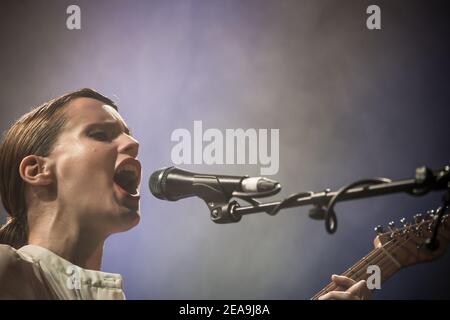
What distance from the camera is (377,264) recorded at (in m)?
2.31

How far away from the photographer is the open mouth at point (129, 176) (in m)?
2.35

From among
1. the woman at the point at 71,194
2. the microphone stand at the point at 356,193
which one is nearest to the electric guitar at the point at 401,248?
the woman at the point at 71,194

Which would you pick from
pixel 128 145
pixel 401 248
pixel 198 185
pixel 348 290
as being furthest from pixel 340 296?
pixel 128 145

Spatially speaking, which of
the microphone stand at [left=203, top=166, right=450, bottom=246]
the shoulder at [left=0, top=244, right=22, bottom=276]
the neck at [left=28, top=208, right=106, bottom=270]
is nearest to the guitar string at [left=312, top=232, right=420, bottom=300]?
the microphone stand at [left=203, top=166, right=450, bottom=246]

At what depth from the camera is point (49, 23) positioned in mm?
2566

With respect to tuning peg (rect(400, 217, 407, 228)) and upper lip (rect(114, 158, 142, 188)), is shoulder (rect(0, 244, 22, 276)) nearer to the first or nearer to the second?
upper lip (rect(114, 158, 142, 188))

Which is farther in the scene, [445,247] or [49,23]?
[49,23]

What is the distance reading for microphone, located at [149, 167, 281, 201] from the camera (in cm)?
177

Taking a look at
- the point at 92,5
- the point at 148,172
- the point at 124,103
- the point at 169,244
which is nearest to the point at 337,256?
the point at 169,244

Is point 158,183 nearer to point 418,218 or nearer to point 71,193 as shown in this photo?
point 71,193

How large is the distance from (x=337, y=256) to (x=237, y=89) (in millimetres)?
856

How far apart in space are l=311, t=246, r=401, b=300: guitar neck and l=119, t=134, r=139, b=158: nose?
99 cm

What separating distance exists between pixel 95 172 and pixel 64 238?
30 cm
